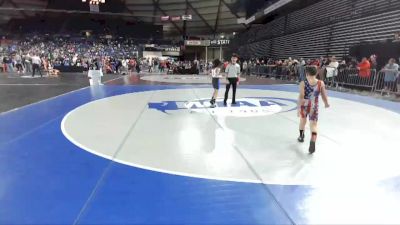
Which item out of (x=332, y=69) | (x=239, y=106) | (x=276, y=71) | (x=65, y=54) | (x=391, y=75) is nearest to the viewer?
(x=239, y=106)

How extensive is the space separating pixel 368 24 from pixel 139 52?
35.8 meters

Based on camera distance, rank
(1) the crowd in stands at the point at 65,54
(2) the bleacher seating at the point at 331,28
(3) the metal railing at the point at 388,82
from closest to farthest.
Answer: (3) the metal railing at the point at 388,82 < (2) the bleacher seating at the point at 331,28 < (1) the crowd in stands at the point at 65,54

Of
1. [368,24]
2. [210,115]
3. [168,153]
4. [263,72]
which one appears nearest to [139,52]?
[263,72]

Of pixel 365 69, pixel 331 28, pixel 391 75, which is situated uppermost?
pixel 331 28

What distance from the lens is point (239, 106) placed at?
9.88 metres

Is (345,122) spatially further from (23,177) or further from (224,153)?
(23,177)

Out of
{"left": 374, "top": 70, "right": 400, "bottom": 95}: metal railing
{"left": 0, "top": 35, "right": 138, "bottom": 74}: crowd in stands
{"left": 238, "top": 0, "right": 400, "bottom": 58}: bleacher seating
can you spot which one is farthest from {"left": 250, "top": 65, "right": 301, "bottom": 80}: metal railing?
{"left": 0, "top": 35, "right": 138, "bottom": 74}: crowd in stands

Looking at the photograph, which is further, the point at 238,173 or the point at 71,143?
the point at 71,143

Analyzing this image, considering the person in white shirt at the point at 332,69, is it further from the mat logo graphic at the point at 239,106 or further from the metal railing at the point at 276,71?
the mat logo graphic at the point at 239,106

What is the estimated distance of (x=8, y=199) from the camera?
337 centimetres

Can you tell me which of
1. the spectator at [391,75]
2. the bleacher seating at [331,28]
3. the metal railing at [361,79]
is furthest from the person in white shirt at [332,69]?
the spectator at [391,75]

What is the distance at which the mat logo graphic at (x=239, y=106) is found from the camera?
347 inches

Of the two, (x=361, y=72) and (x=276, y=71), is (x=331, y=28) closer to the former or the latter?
(x=276, y=71)

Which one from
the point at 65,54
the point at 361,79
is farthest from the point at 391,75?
the point at 65,54
